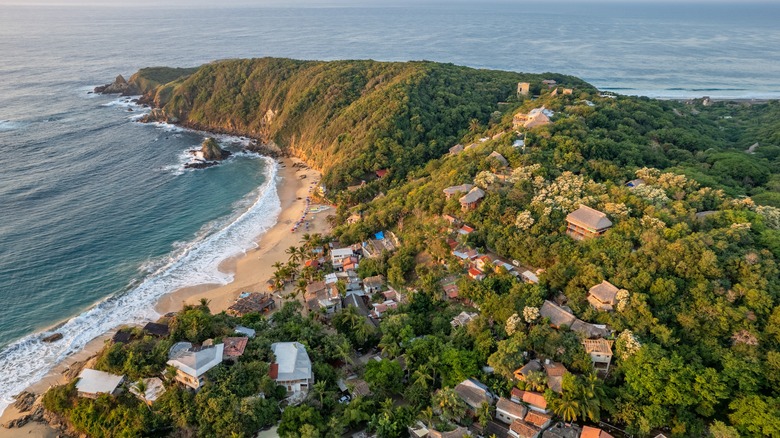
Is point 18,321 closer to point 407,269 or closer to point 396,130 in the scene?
point 407,269

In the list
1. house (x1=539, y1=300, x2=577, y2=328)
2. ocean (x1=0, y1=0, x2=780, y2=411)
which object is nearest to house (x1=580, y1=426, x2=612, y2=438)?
house (x1=539, y1=300, x2=577, y2=328)

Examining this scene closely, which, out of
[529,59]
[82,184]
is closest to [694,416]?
[82,184]

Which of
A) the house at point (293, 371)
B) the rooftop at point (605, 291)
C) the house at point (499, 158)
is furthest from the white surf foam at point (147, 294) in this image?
the rooftop at point (605, 291)

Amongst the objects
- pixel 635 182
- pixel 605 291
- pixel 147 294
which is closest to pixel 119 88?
pixel 147 294

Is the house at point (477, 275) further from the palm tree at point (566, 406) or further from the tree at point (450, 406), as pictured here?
the palm tree at point (566, 406)

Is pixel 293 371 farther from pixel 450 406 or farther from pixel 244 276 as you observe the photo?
pixel 244 276

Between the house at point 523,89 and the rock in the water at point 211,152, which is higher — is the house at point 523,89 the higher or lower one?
the higher one
